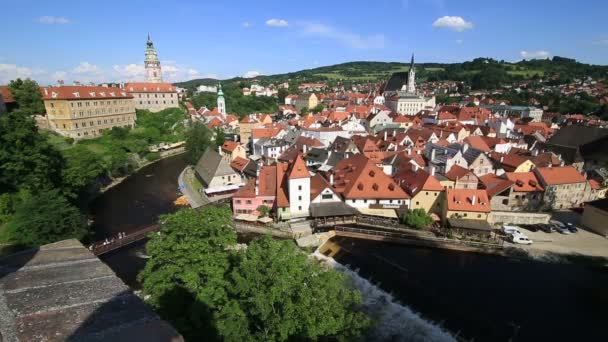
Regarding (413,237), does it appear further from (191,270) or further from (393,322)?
(191,270)

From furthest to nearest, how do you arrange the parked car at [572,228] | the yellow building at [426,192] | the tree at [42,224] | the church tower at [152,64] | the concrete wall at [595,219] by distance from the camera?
the church tower at [152,64] < the yellow building at [426,192] < the parked car at [572,228] < the concrete wall at [595,219] < the tree at [42,224]

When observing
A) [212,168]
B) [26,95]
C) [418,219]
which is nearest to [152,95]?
[26,95]

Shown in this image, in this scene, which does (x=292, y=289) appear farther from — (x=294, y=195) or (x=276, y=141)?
(x=276, y=141)

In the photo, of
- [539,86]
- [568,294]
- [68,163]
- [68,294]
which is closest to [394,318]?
[568,294]

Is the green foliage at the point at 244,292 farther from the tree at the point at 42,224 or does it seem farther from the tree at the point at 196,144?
the tree at the point at 196,144

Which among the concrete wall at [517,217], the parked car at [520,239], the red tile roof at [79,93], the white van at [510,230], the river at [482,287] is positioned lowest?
the river at [482,287]

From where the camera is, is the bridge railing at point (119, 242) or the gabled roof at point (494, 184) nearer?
the bridge railing at point (119, 242)

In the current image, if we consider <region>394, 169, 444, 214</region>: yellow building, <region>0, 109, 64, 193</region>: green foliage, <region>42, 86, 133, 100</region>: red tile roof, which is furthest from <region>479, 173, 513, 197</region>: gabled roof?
<region>42, 86, 133, 100</region>: red tile roof

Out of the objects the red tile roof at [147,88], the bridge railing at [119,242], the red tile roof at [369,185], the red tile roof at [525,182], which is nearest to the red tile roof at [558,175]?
the red tile roof at [525,182]
